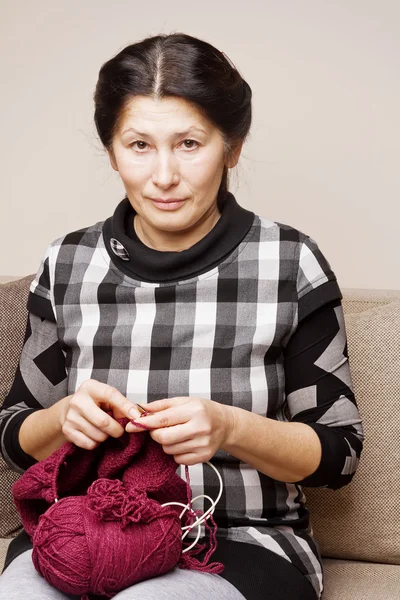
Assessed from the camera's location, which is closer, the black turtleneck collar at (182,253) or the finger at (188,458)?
the finger at (188,458)

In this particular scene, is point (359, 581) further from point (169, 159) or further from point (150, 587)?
point (169, 159)

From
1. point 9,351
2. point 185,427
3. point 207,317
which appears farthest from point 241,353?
point 9,351

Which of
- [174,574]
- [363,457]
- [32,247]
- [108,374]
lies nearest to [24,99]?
[32,247]

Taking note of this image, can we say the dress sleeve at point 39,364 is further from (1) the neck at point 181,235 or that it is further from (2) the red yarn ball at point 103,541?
(2) the red yarn ball at point 103,541

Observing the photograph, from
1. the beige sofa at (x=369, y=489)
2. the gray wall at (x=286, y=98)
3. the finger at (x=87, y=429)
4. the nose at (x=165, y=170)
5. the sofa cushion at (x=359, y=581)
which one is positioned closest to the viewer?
the finger at (x=87, y=429)

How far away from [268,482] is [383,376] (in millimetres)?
353

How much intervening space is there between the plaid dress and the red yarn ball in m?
0.26

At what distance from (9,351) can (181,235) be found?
44 centimetres

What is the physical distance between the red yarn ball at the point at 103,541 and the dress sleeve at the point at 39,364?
394mm

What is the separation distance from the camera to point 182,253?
1369 mm

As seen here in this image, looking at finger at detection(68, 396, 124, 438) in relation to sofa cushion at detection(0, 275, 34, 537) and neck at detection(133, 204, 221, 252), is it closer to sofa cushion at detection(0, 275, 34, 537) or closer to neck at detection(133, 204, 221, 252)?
neck at detection(133, 204, 221, 252)

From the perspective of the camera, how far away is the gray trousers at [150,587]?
1.02m

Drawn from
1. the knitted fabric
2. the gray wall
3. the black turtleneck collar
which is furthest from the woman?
the gray wall

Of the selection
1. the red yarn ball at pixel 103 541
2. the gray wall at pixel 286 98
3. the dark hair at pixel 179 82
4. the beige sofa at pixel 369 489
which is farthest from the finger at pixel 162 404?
the gray wall at pixel 286 98
